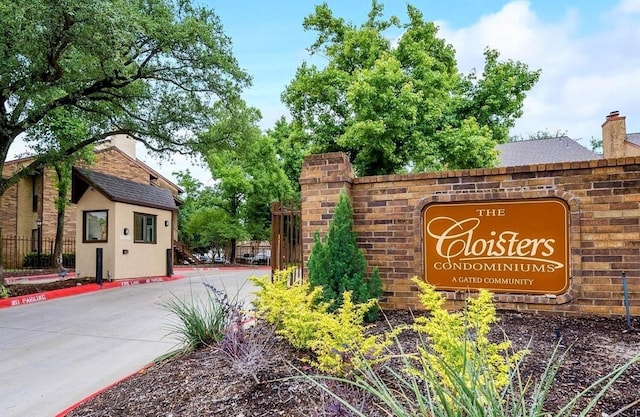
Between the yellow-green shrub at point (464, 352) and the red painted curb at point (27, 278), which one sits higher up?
the yellow-green shrub at point (464, 352)

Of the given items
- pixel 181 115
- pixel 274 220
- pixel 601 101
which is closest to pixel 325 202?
pixel 274 220

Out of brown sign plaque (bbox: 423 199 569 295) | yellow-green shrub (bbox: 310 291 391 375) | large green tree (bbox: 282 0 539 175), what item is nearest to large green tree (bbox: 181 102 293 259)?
large green tree (bbox: 282 0 539 175)

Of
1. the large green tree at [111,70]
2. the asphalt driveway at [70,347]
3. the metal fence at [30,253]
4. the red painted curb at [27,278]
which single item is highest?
the large green tree at [111,70]

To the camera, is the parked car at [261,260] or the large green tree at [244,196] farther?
the parked car at [261,260]

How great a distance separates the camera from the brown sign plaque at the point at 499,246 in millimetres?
4766

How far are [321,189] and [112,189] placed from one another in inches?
376

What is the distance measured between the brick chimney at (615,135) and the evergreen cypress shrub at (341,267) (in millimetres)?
21898

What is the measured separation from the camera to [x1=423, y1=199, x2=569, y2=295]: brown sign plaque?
4.77m

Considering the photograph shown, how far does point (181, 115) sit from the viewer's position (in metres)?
12.0

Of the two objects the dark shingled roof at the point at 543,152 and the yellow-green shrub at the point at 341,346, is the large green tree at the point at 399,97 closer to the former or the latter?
the dark shingled roof at the point at 543,152

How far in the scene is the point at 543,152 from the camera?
73.3ft

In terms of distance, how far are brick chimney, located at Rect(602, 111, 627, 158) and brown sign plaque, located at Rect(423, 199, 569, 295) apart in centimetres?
2069

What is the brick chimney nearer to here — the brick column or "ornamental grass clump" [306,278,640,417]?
the brick column

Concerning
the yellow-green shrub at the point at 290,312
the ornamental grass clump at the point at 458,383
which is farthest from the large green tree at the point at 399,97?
the ornamental grass clump at the point at 458,383
